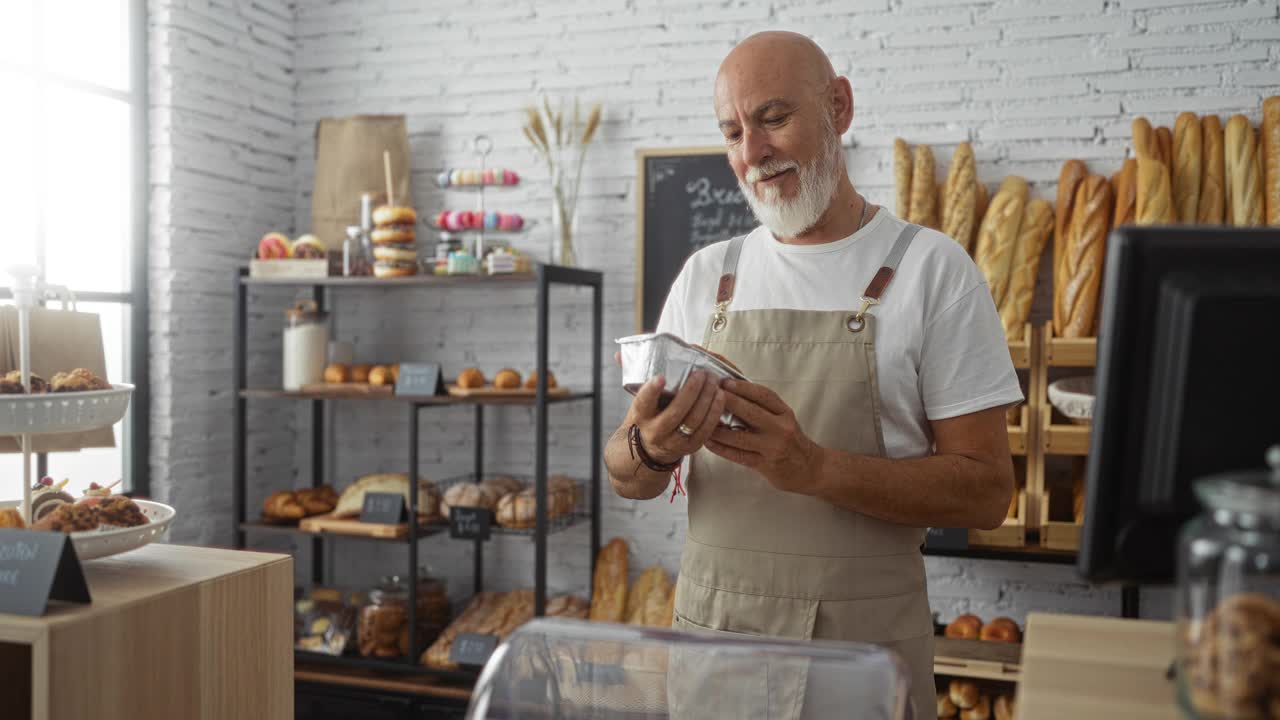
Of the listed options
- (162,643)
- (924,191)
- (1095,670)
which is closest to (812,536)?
(1095,670)

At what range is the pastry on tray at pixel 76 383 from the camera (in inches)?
54.1

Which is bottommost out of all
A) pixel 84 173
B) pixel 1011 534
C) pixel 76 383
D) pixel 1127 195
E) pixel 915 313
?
pixel 1011 534

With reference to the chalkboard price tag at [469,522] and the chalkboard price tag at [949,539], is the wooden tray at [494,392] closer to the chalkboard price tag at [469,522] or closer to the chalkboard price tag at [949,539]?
→ the chalkboard price tag at [469,522]

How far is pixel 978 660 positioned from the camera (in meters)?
2.94

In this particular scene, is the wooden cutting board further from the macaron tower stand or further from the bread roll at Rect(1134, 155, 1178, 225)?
the bread roll at Rect(1134, 155, 1178, 225)

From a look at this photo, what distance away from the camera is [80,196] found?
11.0 feet

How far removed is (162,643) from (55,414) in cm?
33

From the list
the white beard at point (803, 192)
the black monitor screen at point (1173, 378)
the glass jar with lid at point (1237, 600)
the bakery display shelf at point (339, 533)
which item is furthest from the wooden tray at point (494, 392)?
the glass jar with lid at point (1237, 600)

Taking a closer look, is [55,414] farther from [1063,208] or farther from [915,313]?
[1063,208]

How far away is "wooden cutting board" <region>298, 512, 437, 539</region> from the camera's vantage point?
11.2 feet

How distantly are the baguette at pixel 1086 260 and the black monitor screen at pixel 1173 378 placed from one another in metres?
2.20

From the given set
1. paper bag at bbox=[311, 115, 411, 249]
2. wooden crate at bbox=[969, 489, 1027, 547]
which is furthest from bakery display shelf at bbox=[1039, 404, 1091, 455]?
paper bag at bbox=[311, 115, 411, 249]

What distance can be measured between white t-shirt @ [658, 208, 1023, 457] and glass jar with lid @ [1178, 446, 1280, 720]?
0.91m

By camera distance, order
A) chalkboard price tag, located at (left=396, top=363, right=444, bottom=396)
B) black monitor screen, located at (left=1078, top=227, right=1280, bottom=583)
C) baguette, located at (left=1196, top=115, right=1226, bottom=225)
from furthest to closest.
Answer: chalkboard price tag, located at (left=396, top=363, right=444, bottom=396), baguette, located at (left=1196, top=115, right=1226, bottom=225), black monitor screen, located at (left=1078, top=227, right=1280, bottom=583)
